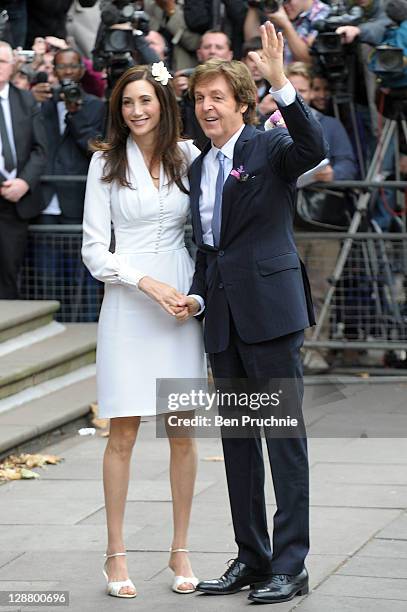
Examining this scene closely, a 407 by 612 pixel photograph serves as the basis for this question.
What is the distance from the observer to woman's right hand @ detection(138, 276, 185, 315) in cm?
533

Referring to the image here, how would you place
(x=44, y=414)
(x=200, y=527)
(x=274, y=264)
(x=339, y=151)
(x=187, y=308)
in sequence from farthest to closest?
(x=339, y=151)
(x=44, y=414)
(x=200, y=527)
(x=187, y=308)
(x=274, y=264)

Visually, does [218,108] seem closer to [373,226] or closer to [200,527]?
[200,527]

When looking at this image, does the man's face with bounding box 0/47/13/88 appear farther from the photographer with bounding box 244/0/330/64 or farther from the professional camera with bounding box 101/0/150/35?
the photographer with bounding box 244/0/330/64

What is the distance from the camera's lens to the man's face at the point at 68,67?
1068cm

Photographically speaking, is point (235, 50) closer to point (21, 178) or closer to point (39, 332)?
point (21, 178)

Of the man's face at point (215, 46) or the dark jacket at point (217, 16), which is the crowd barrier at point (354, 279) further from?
the dark jacket at point (217, 16)

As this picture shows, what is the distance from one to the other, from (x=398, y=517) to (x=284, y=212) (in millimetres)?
2051

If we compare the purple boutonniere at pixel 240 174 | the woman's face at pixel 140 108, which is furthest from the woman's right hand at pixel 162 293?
the woman's face at pixel 140 108

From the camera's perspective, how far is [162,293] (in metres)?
5.35

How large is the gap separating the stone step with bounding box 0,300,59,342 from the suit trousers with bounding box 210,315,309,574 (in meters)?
4.12

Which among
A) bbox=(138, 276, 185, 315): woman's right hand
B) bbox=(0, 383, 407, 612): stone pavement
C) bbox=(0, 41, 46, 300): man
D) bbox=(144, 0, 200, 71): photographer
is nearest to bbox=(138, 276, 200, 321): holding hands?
bbox=(138, 276, 185, 315): woman's right hand

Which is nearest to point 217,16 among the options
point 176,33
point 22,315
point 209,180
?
point 176,33

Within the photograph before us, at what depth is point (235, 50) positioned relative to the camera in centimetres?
1139

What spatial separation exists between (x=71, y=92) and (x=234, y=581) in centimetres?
579
